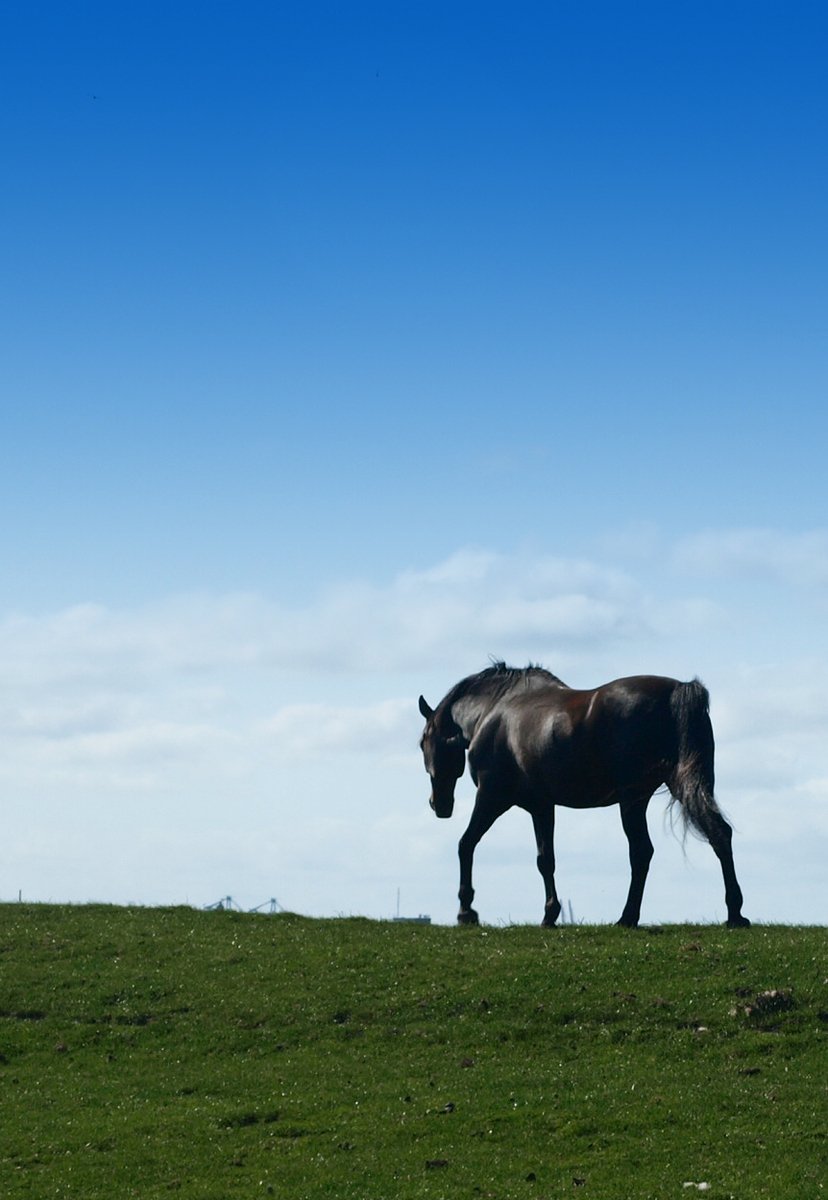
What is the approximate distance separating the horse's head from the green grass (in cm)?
389

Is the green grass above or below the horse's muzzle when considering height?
below

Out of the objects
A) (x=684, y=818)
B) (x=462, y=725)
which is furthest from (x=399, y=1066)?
(x=462, y=725)

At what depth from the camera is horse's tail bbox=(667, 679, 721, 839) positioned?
86.9 ft

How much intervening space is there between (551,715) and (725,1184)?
40.8 feet

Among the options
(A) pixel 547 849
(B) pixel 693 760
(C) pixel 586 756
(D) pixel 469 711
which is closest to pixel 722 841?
(B) pixel 693 760

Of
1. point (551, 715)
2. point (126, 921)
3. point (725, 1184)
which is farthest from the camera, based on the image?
point (126, 921)

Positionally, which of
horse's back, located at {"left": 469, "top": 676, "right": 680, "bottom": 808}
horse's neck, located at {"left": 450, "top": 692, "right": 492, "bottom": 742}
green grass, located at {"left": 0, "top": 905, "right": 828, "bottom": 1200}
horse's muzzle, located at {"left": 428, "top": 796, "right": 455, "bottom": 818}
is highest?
horse's neck, located at {"left": 450, "top": 692, "right": 492, "bottom": 742}

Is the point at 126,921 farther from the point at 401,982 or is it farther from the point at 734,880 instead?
the point at 734,880

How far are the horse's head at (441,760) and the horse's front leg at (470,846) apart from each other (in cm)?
260

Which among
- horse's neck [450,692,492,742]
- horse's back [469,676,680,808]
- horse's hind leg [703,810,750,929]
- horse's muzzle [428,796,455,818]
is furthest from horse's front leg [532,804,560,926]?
horse's hind leg [703,810,750,929]

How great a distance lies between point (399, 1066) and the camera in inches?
880

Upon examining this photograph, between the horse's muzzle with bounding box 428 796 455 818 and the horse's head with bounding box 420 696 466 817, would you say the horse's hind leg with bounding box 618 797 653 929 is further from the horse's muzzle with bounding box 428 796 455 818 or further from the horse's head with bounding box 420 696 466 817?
the horse's muzzle with bounding box 428 796 455 818

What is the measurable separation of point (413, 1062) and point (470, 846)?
843 centimetres

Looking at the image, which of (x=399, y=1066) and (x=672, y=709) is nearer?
(x=399, y=1066)
